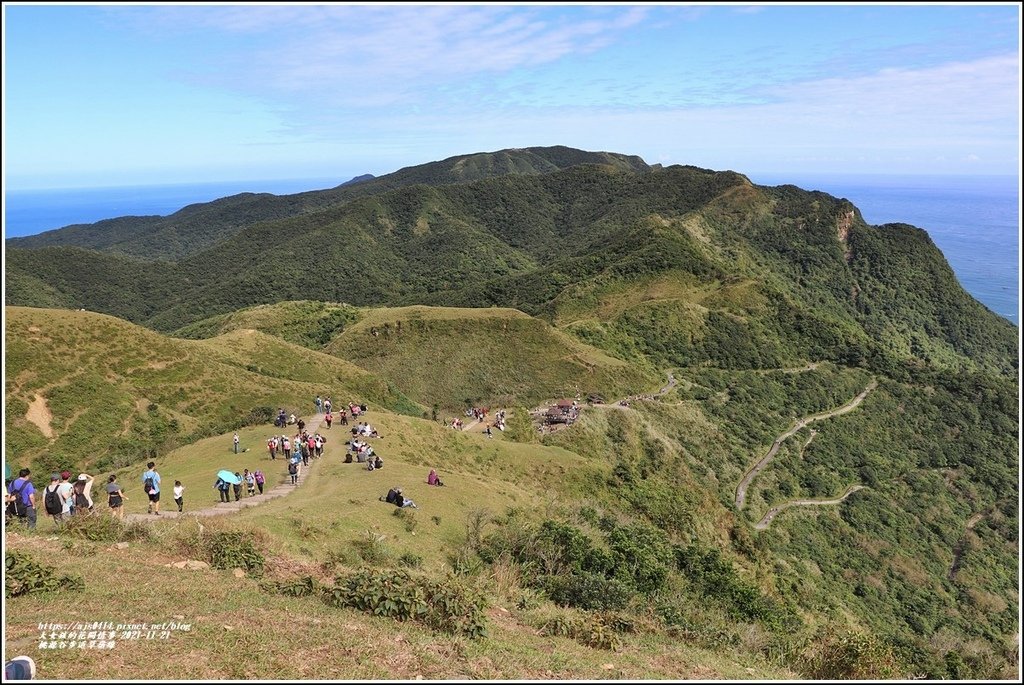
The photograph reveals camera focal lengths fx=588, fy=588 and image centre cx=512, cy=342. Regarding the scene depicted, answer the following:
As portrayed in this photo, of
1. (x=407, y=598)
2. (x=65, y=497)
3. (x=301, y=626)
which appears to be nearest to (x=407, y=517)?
(x=407, y=598)

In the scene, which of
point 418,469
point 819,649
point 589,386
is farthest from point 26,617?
point 589,386

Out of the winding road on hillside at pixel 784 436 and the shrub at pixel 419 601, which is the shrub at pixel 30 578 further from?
the winding road on hillside at pixel 784 436

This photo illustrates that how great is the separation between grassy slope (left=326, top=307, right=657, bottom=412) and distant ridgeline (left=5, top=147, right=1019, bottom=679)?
0.92 ft

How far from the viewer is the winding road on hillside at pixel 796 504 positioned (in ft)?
129

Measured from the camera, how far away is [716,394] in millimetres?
55000

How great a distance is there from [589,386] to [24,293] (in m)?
124

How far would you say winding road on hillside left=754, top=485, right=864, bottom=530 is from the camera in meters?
39.4

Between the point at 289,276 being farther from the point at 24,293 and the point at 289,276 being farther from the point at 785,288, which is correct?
the point at 785,288

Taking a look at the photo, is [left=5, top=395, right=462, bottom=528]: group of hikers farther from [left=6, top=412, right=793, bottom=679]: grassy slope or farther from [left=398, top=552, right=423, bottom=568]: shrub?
[left=398, top=552, right=423, bottom=568]: shrub

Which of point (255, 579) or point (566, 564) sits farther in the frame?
point (566, 564)

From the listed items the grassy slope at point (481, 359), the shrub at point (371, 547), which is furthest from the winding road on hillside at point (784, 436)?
the shrub at point (371, 547)

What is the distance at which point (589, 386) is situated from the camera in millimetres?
49719

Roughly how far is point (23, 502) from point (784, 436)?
5208cm

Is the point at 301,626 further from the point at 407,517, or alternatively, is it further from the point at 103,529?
the point at 407,517
